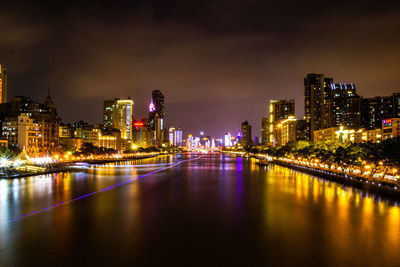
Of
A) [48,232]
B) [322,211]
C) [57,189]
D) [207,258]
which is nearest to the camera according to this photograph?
[207,258]

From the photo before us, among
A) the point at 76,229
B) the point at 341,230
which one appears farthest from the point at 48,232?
the point at 341,230

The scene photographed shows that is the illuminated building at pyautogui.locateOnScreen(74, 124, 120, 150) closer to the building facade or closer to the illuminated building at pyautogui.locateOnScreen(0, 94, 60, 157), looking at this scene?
the illuminated building at pyautogui.locateOnScreen(0, 94, 60, 157)

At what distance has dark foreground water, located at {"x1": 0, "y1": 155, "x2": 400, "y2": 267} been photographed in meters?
13.0

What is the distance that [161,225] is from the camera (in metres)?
18.3

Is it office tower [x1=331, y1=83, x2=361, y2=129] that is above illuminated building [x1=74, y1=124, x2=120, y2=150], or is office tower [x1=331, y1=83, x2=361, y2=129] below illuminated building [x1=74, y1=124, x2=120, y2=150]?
above

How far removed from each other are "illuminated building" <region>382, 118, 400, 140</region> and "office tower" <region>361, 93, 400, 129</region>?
211 ft

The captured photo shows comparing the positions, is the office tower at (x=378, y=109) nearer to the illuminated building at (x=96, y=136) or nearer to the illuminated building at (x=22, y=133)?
the illuminated building at (x=96, y=136)

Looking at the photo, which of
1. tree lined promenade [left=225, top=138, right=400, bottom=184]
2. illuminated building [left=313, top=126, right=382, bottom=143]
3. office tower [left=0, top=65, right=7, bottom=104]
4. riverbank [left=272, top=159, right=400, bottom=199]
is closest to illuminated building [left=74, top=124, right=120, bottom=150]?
office tower [left=0, top=65, right=7, bottom=104]

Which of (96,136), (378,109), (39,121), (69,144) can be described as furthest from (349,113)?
(39,121)

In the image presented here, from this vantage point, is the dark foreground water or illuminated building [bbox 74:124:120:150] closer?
the dark foreground water

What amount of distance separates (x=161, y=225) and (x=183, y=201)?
846 cm

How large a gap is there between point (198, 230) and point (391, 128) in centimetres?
10564

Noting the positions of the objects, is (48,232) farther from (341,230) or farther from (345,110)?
(345,110)

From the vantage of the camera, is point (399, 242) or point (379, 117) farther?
point (379, 117)
